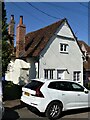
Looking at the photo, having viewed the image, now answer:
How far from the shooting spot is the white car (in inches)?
385

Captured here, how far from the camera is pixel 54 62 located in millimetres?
19516

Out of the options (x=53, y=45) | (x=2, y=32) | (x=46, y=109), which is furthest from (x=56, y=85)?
(x=53, y=45)

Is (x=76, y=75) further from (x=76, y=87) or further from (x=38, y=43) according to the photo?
(x=76, y=87)

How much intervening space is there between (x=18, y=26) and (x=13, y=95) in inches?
272

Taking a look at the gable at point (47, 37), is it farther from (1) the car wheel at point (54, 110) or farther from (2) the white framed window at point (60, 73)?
(1) the car wheel at point (54, 110)

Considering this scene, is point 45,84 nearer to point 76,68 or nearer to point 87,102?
point 87,102

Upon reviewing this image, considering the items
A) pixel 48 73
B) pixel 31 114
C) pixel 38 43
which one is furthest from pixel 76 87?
pixel 38 43

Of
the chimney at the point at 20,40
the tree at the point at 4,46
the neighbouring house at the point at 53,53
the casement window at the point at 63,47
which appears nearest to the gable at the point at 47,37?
the neighbouring house at the point at 53,53

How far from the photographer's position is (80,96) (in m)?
Answer: 10.7

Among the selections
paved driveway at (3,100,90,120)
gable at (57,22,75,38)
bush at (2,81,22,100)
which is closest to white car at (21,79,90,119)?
paved driveway at (3,100,90,120)

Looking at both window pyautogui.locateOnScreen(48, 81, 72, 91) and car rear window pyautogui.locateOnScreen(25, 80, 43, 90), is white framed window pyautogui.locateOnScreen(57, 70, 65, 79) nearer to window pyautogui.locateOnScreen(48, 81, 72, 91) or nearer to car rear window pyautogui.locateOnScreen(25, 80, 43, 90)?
window pyautogui.locateOnScreen(48, 81, 72, 91)

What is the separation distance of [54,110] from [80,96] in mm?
1505

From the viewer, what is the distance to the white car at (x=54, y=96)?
385 inches

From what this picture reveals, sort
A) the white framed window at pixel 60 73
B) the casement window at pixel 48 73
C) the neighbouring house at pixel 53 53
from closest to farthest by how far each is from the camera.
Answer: the neighbouring house at pixel 53 53 → the casement window at pixel 48 73 → the white framed window at pixel 60 73
